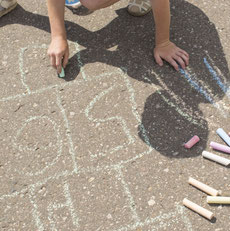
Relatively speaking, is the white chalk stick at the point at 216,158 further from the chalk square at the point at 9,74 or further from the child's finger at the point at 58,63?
the chalk square at the point at 9,74

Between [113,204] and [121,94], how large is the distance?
2.52 feet

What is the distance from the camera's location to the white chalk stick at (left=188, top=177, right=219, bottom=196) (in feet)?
6.57

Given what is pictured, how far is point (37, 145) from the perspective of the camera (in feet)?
7.58

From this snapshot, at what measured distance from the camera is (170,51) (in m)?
2.56

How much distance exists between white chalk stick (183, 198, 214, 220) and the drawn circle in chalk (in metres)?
0.82

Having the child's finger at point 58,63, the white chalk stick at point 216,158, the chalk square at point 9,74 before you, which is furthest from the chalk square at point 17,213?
the white chalk stick at point 216,158

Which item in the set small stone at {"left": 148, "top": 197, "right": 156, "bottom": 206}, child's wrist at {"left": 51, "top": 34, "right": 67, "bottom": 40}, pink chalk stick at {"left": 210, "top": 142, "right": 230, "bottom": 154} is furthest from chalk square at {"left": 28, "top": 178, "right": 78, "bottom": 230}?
child's wrist at {"left": 51, "top": 34, "right": 67, "bottom": 40}

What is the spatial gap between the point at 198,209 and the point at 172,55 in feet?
3.60

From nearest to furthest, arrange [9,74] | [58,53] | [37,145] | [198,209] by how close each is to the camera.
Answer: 1. [198,209]
2. [37,145]
3. [58,53]
4. [9,74]

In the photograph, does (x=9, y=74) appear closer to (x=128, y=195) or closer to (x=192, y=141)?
(x=128, y=195)

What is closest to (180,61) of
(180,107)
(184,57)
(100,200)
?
(184,57)

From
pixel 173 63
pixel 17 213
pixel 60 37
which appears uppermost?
pixel 60 37

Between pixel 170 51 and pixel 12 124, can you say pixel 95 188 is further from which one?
pixel 170 51

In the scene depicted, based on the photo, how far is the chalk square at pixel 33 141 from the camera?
2.21 meters
